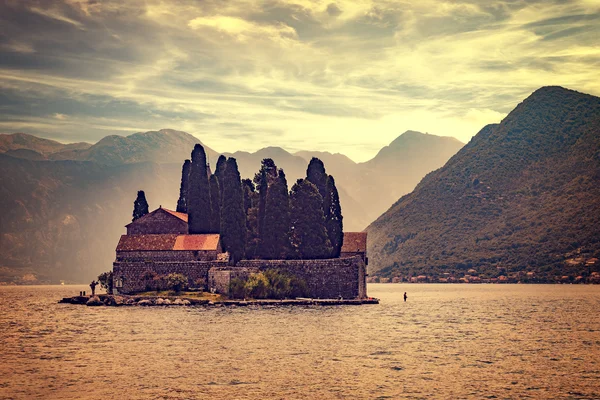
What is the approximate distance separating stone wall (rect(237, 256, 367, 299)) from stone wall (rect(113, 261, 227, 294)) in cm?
446

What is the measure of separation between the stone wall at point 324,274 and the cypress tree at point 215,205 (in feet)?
37.3

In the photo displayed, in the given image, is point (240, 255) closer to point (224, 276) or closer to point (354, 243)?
point (224, 276)

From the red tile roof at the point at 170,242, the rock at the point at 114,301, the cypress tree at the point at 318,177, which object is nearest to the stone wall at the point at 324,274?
the red tile roof at the point at 170,242

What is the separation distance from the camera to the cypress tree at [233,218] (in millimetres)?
97875

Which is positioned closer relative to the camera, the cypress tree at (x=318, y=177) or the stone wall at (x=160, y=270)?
the stone wall at (x=160, y=270)

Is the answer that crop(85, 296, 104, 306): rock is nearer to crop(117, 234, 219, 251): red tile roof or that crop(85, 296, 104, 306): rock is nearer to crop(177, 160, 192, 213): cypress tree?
crop(117, 234, 219, 251): red tile roof

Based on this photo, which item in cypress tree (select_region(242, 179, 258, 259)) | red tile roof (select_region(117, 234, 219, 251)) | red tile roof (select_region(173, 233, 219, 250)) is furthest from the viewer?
cypress tree (select_region(242, 179, 258, 259))

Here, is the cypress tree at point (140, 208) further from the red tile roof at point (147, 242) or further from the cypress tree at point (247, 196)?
the red tile roof at point (147, 242)

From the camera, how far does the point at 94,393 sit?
121 feet

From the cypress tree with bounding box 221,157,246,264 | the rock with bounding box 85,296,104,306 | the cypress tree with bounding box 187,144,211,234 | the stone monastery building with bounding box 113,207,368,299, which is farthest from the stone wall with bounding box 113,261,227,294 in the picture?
the cypress tree with bounding box 187,144,211,234

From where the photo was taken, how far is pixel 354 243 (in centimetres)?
10681

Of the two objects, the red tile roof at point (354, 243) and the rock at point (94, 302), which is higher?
the red tile roof at point (354, 243)

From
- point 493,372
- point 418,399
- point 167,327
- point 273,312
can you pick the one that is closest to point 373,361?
point 493,372

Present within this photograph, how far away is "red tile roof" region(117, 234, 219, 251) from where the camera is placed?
98438 millimetres
